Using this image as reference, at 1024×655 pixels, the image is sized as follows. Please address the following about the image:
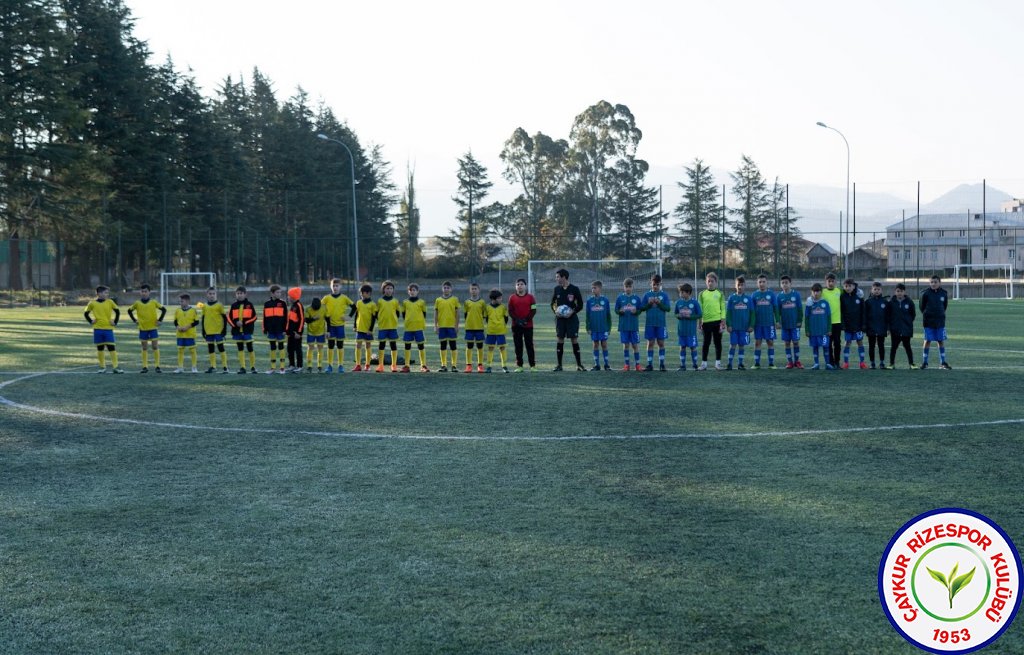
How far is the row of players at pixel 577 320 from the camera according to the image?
17.9 m

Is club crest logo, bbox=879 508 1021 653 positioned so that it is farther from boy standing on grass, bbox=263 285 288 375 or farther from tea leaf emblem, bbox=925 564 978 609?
boy standing on grass, bbox=263 285 288 375

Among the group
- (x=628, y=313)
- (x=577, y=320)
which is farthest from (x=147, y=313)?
(x=628, y=313)

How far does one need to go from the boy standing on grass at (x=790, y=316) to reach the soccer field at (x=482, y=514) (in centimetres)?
350

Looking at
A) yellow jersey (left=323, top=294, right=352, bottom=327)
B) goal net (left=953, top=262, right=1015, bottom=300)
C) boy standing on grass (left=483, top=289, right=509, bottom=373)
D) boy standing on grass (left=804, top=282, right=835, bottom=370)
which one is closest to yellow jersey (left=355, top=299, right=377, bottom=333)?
yellow jersey (left=323, top=294, right=352, bottom=327)

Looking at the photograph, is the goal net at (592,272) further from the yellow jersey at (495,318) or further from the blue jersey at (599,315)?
the blue jersey at (599,315)

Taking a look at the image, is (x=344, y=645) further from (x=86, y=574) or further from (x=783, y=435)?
(x=783, y=435)

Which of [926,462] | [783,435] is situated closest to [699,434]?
[783,435]

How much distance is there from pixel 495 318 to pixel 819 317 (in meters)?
6.03

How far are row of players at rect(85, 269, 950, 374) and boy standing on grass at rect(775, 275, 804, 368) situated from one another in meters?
0.02

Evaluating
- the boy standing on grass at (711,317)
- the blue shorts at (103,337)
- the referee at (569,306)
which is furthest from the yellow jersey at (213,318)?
the boy standing on grass at (711,317)

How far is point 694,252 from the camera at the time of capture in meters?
54.2

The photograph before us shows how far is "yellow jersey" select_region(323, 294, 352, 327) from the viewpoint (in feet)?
61.5

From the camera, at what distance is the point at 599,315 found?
59.0ft

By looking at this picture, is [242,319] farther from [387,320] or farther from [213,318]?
[387,320]
